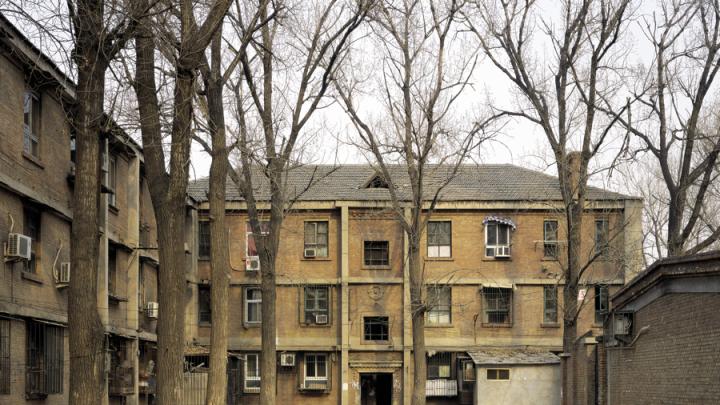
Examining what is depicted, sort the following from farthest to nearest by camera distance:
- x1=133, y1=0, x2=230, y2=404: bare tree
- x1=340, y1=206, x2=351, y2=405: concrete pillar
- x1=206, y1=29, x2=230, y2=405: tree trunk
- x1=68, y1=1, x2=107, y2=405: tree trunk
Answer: x1=340, y1=206, x2=351, y2=405: concrete pillar, x1=206, y1=29, x2=230, y2=405: tree trunk, x1=133, y1=0, x2=230, y2=404: bare tree, x1=68, y1=1, x2=107, y2=405: tree trunk

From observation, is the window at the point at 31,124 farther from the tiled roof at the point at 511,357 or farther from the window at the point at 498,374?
the window at the point at 498,374

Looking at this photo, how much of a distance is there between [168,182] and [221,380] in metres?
4.93

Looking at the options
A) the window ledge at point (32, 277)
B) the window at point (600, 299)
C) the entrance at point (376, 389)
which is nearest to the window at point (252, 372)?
the entrance at point (376, 389)

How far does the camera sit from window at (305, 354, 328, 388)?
38.4 metres

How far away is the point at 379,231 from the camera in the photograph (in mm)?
39250

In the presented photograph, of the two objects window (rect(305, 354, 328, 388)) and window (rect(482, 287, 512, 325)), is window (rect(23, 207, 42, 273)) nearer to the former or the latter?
window (rect(305, 354, 328, 388))

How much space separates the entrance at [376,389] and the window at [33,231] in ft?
66.5

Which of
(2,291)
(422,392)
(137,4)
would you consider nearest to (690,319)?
(137,4)

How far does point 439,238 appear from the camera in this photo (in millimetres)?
39312

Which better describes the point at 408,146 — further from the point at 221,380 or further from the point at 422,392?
the point at 221,380

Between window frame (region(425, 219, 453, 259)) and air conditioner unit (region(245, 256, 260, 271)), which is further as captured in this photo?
window frame (region(425, 219, 453, 259))

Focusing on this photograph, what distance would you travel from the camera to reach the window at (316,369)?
38.4 m

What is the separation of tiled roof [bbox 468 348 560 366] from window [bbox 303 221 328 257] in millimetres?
7372

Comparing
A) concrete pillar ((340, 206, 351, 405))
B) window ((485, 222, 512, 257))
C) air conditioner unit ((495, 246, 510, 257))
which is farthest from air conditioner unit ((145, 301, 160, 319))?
air conditioner unit ((495, 246, 510, 257))
